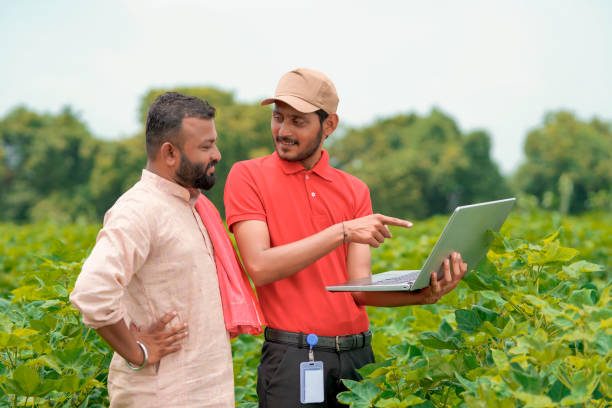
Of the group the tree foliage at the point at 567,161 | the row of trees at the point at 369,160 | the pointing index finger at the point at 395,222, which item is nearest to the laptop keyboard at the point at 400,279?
the pointing index finger at the point at 395,222

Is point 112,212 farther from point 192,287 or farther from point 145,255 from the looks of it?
point 192,287

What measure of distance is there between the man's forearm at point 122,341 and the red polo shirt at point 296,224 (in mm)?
681

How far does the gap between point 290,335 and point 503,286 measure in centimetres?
81

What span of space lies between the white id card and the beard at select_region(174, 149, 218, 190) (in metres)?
0.82

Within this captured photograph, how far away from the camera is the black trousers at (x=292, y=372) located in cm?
269

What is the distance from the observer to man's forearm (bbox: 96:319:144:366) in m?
2.06

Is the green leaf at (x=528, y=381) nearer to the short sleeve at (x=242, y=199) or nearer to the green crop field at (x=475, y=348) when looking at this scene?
the green crop field at (x=475, y=348)

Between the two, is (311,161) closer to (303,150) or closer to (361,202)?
(303,150)

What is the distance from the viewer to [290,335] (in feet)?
8.86

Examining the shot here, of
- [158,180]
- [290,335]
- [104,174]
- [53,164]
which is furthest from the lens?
[53,164]

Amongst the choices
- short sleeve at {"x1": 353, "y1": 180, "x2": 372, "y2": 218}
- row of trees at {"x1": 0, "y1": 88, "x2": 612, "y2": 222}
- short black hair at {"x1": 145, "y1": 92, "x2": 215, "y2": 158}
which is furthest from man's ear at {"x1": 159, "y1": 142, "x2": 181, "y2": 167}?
row of trees at {"x1": 0, "y1": 88, "x2": 612, "y2": 222}

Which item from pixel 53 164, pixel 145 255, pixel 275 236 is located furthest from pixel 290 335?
pixel 53 164

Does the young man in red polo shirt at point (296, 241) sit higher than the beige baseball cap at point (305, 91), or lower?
lower

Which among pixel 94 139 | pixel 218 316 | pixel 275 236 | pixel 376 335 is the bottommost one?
pixel 376 335
